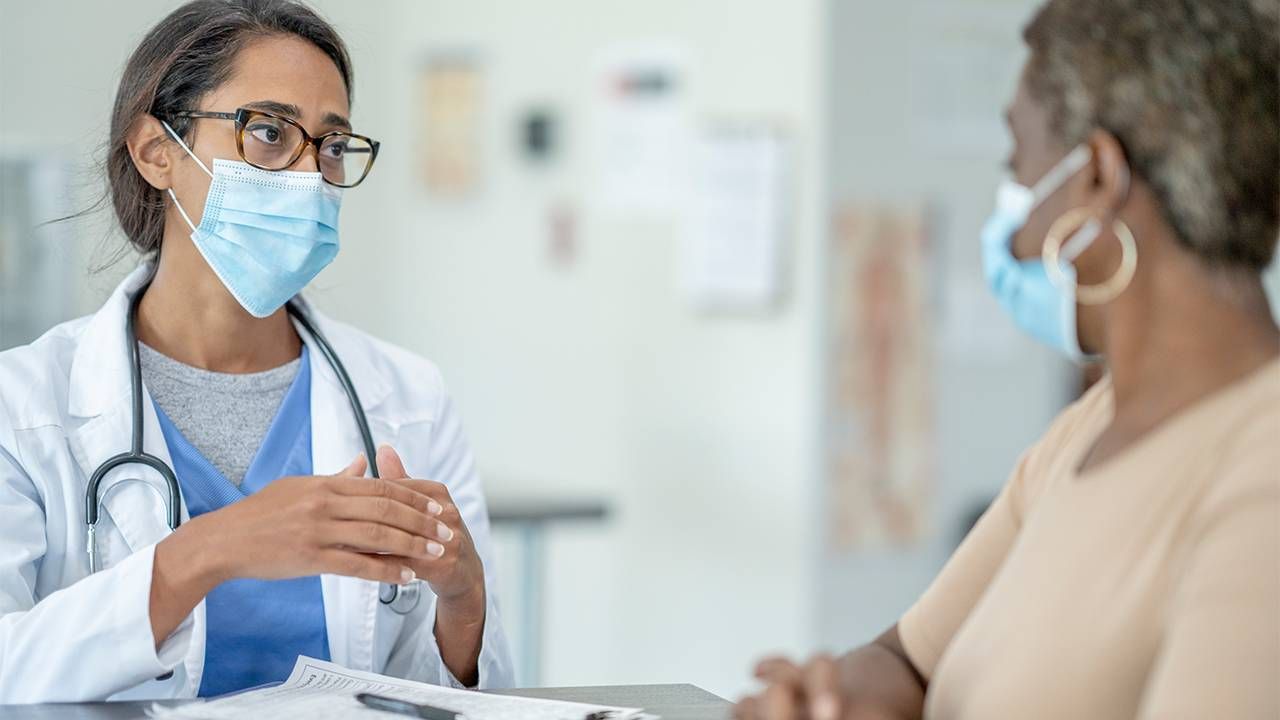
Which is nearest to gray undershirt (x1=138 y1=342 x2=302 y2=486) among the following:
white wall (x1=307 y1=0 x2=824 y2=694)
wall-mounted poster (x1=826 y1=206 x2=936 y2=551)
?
white wall (x1=307 y1=0 x2=824 y2=694)

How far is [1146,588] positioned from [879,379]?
2846 millimetres

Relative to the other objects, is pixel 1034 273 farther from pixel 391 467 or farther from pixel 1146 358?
pixel 391 467

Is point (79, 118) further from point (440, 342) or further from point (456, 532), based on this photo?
point (456, 532)

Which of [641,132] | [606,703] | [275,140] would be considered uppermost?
[641,132]

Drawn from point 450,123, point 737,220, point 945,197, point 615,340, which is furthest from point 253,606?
point 450,123

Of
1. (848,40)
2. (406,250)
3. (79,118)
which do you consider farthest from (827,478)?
(79,118)

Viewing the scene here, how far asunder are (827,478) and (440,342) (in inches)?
51.4

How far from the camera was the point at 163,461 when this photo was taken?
157 cm

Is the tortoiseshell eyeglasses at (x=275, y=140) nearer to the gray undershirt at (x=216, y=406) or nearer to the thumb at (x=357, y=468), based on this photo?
the gray undershirt at (x=216, y=406)

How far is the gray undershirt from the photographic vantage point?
1.65 m

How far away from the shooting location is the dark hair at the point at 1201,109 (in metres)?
0.97

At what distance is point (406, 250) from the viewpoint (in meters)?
4.51

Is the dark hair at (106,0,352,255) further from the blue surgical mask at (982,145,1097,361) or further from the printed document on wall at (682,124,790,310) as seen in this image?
the printed document on wall at (682,124,790,310)

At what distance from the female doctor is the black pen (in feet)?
0.46
